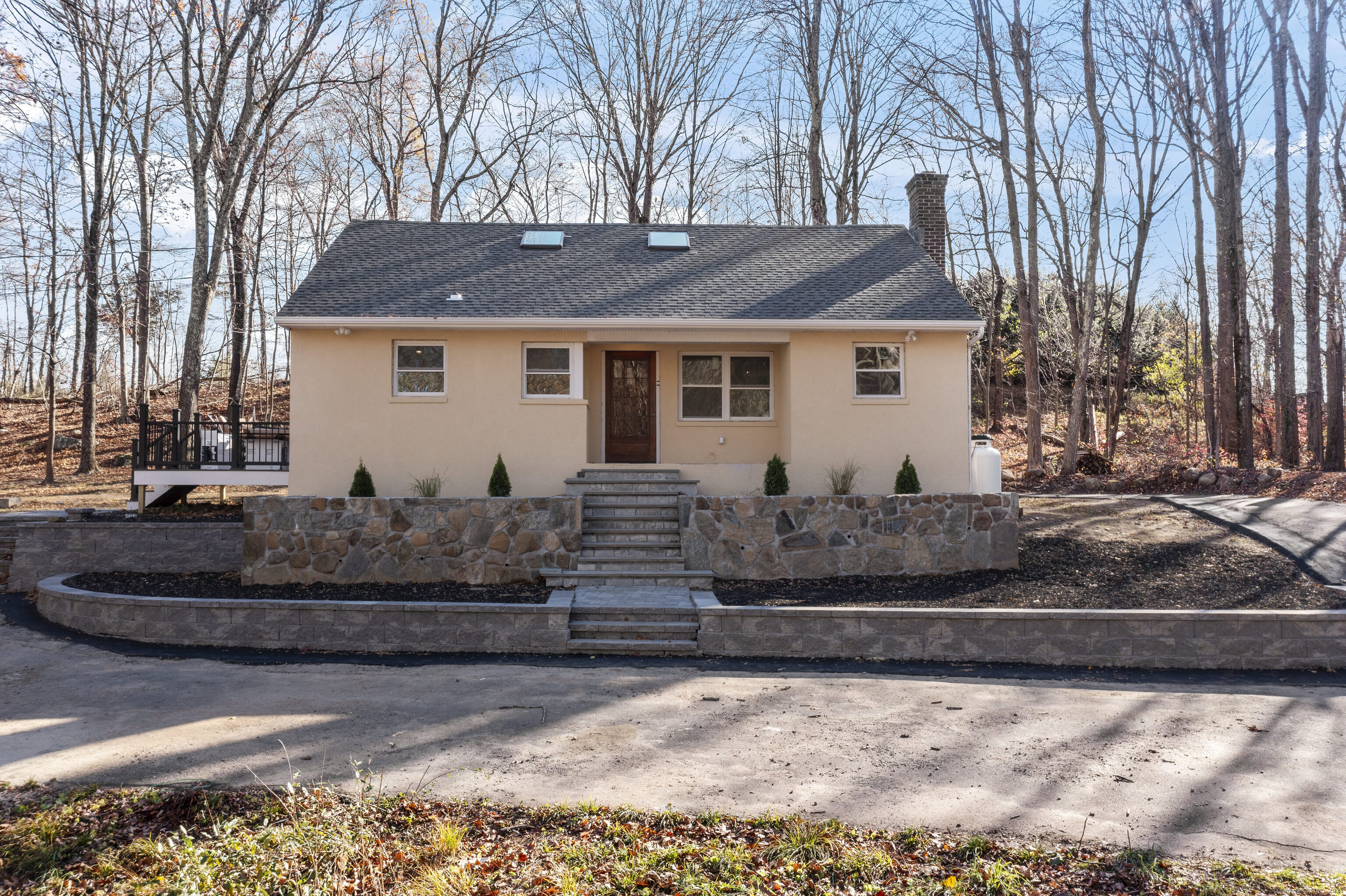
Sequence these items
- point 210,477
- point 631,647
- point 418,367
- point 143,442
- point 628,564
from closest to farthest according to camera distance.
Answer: point 631,647 < point 628,564 < point 418,367 < point 143,442 < point 210,477

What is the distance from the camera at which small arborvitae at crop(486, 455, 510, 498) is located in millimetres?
10984

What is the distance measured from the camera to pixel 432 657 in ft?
24.5

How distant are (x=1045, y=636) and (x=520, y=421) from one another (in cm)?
772

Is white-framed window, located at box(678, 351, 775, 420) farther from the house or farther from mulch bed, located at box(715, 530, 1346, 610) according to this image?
mulch bed, located at box(715, 530, 1346, 610)

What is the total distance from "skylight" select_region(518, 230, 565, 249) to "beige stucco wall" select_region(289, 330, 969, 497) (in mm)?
3026

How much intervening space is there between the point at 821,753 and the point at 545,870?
2.06 meters

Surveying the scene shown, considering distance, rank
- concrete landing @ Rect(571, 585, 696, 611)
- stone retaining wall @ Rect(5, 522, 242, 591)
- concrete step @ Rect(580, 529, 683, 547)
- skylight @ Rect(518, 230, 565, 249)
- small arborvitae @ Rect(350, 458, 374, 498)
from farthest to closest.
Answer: skylight @ Rect(518, 230, 565, 249), small arborvitae @ Rect(350, 458, 374, 498), stone retaining wall @ Rect(5, 522, 242, 591), concrete step @ Rect(580, 529, 683, 547), concrete landing @ Rect(571, 585, 696, 611)

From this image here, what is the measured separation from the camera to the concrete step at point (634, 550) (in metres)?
9.87

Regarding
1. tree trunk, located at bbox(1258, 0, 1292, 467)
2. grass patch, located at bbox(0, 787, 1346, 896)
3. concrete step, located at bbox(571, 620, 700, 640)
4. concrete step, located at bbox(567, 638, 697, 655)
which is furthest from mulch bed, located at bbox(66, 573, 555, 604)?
tree trunk, located at bbox(1258, 0, 1292, 467)

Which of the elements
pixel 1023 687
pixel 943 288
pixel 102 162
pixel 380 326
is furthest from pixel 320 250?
pixel 1023 687

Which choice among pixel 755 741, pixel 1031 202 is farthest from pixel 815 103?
pixel 755 741

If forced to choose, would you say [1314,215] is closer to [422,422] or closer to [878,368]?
[878,368]

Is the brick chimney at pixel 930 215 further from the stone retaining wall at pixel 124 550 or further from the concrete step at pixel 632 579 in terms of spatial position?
the stone retaining wall at pixel 124 550

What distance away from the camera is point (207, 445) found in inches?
506
